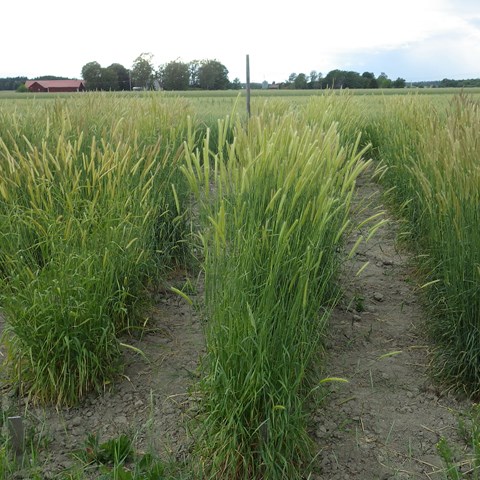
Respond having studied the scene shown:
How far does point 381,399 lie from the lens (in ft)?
8.19

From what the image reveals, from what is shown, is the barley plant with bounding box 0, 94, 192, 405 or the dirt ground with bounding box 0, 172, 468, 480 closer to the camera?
the dirt ground with bounding box 0, 172, 468, 480

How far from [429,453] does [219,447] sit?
2.61 feet

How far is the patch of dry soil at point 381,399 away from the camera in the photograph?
7.11 feet

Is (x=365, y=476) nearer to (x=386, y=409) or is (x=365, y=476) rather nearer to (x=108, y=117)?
(x=386, y=409)

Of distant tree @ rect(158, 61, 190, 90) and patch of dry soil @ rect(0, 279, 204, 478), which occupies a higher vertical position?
distant tree @ rect(158, 61, 190, 90)

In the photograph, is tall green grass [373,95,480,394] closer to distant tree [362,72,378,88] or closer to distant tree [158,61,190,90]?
distant tree [158,61,190,90]

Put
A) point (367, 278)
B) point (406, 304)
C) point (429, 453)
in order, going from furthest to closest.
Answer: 1. point (367, 278)
2. point (406, 304)
3. point (429, 453)

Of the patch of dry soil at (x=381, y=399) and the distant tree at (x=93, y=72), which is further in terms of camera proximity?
the distant tree at (x=93, y=72)

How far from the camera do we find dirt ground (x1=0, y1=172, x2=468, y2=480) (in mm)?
2174

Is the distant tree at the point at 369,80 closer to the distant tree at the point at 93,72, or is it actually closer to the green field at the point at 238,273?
the distant tree at the point at 93,72

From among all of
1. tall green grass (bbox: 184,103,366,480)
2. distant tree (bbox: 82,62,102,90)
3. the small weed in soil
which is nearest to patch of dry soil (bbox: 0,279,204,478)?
tall green grass (bbox: 184,103,366,480)

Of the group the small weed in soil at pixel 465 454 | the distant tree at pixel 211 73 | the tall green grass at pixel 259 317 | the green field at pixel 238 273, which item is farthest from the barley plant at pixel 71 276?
the distant tree at pixel 211 73

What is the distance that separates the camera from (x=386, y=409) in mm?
2441

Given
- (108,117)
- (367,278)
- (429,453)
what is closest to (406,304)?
(367,278)
